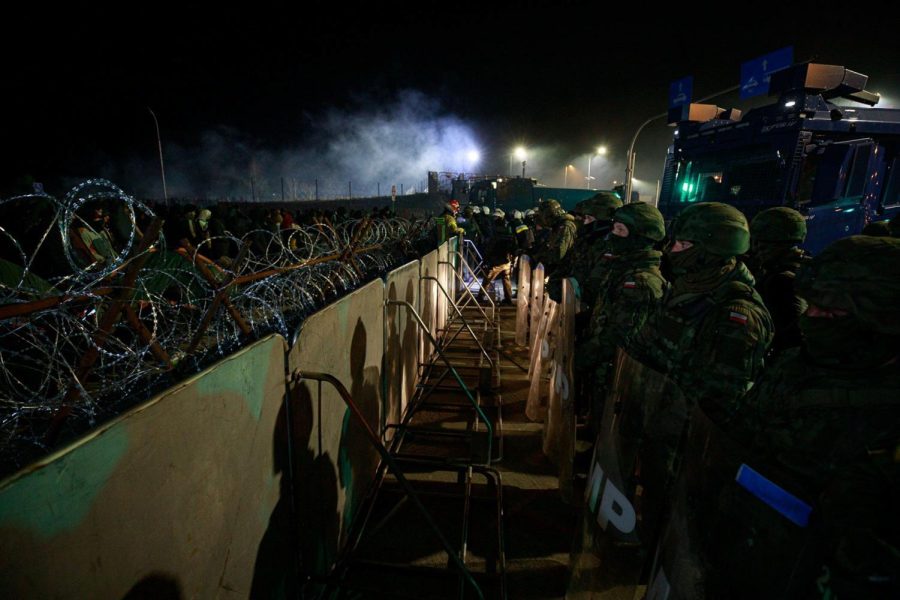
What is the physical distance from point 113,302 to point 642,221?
→ 4051 millimetres

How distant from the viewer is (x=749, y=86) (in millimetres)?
14133

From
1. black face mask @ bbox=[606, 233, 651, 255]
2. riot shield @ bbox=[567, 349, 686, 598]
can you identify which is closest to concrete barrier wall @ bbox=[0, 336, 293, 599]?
riot shield @ bbox=[567, 349, 686, 598]

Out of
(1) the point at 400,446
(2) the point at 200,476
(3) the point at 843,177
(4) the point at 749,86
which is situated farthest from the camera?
(4) the point at 749,86

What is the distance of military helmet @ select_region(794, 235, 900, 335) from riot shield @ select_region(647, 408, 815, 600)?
0.69 metres

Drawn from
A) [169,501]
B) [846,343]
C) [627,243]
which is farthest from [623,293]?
[169,501]

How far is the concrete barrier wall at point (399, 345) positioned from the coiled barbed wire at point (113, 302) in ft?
1.79

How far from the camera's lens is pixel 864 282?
59.0 inches

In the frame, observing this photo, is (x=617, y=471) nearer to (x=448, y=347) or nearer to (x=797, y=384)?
(x=797, y=384)

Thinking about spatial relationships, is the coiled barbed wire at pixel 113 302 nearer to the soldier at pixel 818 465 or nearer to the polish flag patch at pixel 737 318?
the soldier at pixel 818 465

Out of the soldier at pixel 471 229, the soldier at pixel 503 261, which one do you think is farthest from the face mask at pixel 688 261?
the soldier at pixel 471 229

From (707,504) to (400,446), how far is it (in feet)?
10.3

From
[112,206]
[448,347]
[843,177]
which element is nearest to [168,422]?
[448,347]

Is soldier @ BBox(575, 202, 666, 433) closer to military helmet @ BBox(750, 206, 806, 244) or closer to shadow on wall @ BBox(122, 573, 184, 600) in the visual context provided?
military helmet @ BBox(750, 206, 806, 244)

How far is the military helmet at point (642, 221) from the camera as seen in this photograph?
395 centimetres
